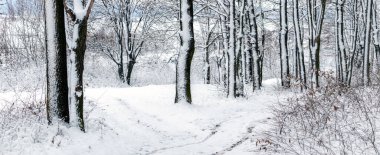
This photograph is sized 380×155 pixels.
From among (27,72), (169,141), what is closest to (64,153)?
(169,141)

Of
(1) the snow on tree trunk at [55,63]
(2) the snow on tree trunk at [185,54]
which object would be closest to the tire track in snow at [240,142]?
(1) the snow on tree trunk at [55,63]

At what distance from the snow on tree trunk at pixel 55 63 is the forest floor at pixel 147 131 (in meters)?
0.38

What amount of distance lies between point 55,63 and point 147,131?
292 cm

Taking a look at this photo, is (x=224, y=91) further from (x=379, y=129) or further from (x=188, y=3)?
(x=379, y=129)

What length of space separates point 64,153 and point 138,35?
27624 millimetres

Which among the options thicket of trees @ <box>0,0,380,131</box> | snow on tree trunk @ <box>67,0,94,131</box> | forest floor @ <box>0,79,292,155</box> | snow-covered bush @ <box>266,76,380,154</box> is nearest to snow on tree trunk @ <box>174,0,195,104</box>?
thicket of trees @ <box>0,0,380,131</box>

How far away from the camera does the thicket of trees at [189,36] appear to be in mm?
7863

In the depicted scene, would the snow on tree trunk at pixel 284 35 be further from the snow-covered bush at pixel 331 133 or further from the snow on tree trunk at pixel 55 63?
the snow on tree trunk at pixel 55 63

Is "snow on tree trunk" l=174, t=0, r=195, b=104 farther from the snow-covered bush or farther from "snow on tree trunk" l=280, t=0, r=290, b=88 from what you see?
"snow on tree trunk" l=280, t=0, r=290, b=88

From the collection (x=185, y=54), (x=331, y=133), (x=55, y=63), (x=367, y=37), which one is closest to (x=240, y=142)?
(x=331, y=133)

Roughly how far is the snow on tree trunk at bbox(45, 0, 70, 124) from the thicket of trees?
0.06 ft

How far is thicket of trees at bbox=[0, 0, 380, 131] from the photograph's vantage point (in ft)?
25.8

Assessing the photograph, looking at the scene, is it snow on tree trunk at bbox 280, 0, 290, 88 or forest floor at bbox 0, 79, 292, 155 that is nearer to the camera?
forest floor at bbox 0, 79, 292, 155

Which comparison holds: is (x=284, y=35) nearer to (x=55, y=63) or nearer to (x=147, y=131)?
(x=147, y=131)
